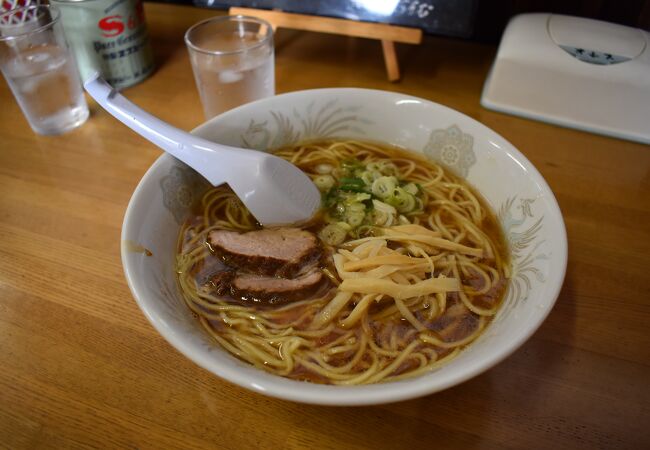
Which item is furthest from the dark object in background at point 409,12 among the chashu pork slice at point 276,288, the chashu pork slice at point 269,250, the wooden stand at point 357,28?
the chashu pork slice at point 276,288

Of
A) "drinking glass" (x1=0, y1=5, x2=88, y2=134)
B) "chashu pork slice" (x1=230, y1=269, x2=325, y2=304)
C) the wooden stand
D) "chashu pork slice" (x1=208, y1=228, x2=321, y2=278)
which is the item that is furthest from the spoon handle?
the wooden stand

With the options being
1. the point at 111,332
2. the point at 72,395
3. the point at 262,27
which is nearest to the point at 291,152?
the point at 262,27

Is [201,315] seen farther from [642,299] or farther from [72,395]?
[642,299]

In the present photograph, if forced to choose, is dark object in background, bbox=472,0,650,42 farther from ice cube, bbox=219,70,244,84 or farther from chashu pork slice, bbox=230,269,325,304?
chashu pork slice, bbox=230,269,325,304

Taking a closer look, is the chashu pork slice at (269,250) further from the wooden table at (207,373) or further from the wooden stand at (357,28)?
the wooden stand at (357,28)

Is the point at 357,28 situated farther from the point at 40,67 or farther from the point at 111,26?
the point at 40,67
